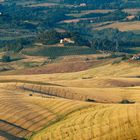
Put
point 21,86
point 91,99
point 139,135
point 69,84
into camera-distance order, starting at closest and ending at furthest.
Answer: point 139,135
point 91,99
point 21,86
point 69,84

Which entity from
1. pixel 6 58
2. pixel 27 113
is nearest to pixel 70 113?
pixel 27 113

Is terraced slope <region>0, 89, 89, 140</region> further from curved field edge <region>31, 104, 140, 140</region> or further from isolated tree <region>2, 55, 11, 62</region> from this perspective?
isolated tree <region>2, 55, 11, 62</region>

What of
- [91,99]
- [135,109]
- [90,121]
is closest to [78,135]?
[90,121]

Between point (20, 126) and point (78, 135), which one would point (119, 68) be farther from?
point (78, 135)

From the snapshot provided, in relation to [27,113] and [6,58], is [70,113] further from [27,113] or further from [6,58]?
[6,58]

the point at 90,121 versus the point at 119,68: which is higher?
the point at 90,121

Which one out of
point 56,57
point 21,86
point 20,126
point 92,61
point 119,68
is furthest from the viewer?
point 56,57

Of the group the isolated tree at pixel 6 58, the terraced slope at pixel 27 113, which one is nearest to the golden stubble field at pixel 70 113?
the terraced slope at pixel 27 113

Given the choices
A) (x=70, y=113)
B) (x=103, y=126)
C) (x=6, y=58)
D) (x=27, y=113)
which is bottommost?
(x=6, y=58)
